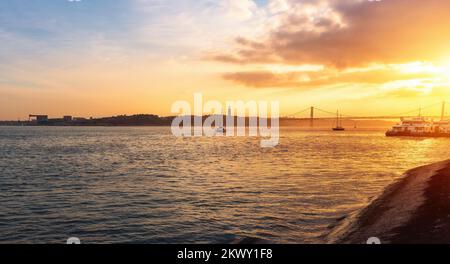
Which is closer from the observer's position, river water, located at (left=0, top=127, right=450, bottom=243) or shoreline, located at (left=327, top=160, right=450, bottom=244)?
shoreline, located at (left=327, top=160, right=450, bottom=244)

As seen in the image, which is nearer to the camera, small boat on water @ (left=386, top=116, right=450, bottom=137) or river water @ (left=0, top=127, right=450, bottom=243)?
river water @ (left=0, top=127, right=450, bottom=243)

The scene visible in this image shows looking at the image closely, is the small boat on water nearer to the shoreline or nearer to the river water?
the river water

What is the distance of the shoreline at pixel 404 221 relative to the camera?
35.5ft

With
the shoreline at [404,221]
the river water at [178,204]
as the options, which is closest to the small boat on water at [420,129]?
the river water at [178,204]

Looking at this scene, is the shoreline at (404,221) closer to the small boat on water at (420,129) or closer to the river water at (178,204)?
the river water at (178,204)

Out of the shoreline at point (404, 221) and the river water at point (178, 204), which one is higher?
the shoreline at point (404, 221)

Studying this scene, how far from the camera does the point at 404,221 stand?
12.8 m

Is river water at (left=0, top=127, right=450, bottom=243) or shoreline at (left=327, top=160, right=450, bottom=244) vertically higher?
shoreline at (left=327, top=160, right=450, bottom=244)

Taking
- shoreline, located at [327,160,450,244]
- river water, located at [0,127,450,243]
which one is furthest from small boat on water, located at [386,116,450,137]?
shoreline, located at [327,160,450,244]

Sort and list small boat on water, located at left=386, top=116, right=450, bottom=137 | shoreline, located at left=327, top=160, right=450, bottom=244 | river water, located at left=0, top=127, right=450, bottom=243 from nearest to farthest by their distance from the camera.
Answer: shoreline, located at left=327, top=160, right=450, bottom=244, river water, located at left=0, top=127, right=450, bottom=243, small boat on water, located at left=386, top=116, right=450, bottom=137

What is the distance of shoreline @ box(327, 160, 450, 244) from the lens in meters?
10.8

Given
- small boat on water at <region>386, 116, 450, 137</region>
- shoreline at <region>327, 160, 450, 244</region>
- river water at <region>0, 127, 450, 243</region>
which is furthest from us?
small boat on water at <region>386, 116, 450, 137</region>
